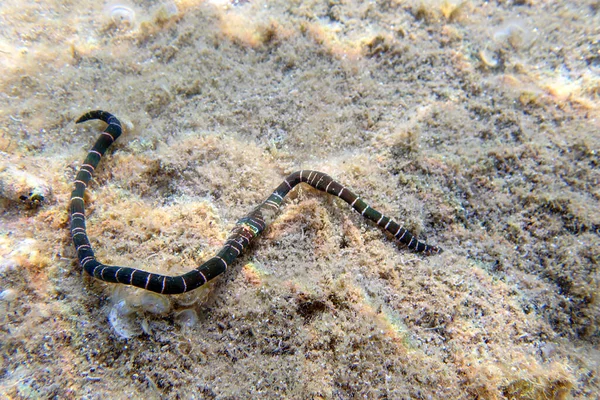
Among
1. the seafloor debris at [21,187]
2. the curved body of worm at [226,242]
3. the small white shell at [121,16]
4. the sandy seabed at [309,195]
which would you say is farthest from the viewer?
the small white shell at [121,16]

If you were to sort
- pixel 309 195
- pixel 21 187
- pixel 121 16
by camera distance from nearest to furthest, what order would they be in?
pixel 21 187
pixel 309 195
pixel 121 16

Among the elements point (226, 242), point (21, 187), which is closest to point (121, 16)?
point (21, 187)

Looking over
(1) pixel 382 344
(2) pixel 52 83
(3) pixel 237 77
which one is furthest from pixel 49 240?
(1) pixel 382 344

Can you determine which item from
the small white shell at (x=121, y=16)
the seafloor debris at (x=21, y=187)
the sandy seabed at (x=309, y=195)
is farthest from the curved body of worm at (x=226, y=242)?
the small white shell at (x=121, y=16)

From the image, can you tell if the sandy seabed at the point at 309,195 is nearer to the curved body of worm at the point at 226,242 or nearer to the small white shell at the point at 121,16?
the small white shell at the point at 121,16

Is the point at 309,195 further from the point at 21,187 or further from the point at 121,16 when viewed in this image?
the point at 121,16

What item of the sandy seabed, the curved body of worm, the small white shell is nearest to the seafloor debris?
the sandy seabed
